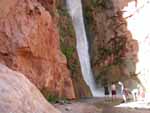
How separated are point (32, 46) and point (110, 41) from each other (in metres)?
14.2

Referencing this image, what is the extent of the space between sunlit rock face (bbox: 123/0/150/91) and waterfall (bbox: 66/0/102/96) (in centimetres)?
421

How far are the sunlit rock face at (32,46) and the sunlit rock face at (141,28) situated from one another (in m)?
7.21

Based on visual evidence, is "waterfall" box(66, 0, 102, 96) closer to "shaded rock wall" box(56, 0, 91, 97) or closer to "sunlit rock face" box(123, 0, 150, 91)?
"shaded rock wall" box(56, 0, 91, 97)

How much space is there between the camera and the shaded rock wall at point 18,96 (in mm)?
7320

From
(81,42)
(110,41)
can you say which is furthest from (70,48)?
(110,41)

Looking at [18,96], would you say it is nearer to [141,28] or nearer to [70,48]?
[70,48]

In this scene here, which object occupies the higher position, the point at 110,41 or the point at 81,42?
the point at 110,41

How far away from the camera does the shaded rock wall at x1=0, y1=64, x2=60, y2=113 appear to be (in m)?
7.32

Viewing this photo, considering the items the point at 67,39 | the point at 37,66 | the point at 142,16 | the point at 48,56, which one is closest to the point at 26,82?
the point at 37,66

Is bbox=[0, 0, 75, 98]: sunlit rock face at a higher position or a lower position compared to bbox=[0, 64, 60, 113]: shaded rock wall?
higher

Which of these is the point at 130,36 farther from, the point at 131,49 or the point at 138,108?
the point at 138,108

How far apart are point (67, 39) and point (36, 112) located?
826 inches

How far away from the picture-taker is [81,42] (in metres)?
31.1

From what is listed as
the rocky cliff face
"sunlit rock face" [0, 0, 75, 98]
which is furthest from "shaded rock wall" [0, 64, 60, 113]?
the rocky cliff face
